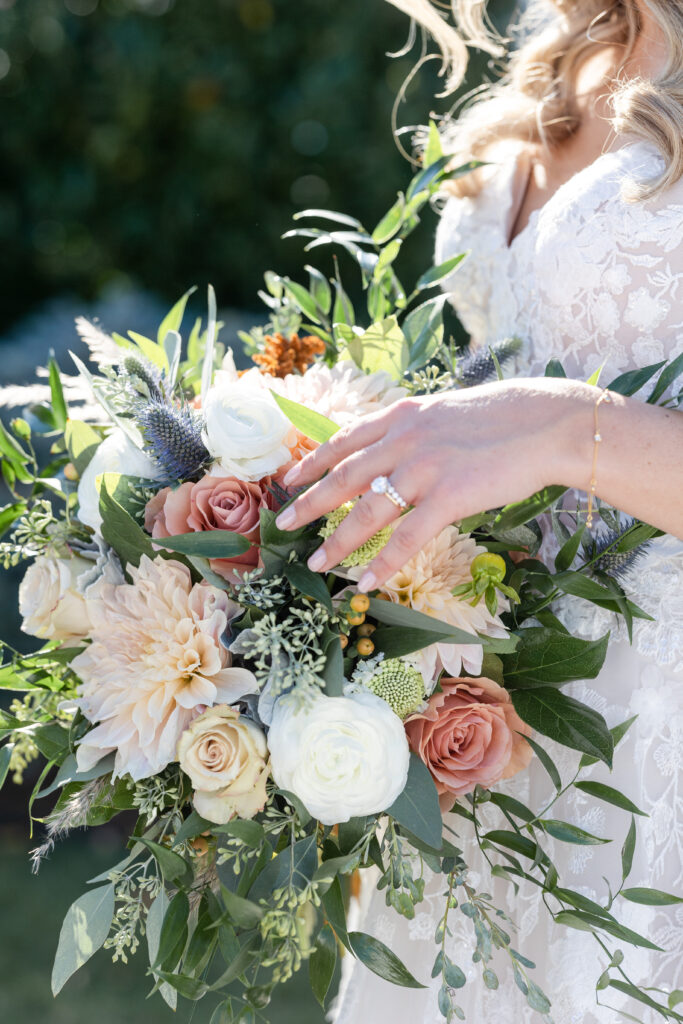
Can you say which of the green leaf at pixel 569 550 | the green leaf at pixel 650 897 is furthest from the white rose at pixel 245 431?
the green leaf at pixel 650 897

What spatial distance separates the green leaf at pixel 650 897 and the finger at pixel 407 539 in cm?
44

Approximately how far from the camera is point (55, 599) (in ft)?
3.50

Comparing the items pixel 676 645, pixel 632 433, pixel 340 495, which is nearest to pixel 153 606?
pixel 340 495

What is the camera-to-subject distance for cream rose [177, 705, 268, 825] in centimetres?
93

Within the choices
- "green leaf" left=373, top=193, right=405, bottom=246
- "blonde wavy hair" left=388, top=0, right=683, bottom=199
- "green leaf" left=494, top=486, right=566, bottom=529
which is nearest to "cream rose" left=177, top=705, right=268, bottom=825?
"green leaf" left=494, top=486, right=566, bottom=529

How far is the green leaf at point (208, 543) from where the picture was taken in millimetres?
927

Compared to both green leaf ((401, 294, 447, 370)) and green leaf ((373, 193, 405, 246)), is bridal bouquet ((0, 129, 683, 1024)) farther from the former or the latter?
green leaf ((373, 193, 405, 246))

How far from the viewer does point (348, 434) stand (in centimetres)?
93

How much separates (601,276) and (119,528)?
0.68 m

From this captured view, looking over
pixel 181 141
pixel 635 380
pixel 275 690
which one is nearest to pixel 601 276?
pixel 635 380

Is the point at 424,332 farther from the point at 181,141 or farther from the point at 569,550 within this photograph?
the point at 181,141

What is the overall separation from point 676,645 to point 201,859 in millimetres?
612

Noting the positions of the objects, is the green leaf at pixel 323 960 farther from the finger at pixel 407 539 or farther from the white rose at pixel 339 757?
the finger at pixel 407 539

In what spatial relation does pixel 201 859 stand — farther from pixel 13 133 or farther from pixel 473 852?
pixel 13 133
